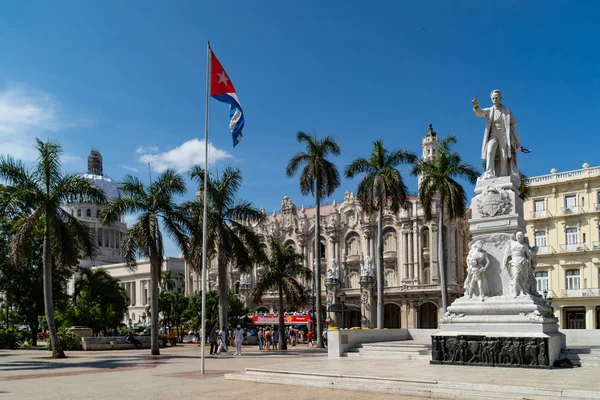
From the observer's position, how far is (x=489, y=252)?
61.8 feet

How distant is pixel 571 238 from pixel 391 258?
1988cm

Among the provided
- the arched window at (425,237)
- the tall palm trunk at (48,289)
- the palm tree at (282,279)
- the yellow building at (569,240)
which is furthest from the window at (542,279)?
the tall palm trunk at (48,289)

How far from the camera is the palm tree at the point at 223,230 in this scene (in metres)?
32.9

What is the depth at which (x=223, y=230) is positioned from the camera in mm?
33469

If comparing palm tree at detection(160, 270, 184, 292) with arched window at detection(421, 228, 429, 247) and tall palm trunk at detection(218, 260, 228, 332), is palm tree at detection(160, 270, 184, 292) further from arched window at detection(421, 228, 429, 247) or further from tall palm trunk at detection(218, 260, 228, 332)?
tall palm trunk at detection(218, 260, 228, 332)

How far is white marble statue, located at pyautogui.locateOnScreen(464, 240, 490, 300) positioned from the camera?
18516 mm

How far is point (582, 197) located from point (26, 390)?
161 ft

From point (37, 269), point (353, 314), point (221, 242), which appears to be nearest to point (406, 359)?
point (221, 242)

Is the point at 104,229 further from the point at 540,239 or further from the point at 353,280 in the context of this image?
the point at 540,239

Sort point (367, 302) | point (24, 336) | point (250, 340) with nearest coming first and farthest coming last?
point (24, 336)
point (250, 340)
point (367, 302)

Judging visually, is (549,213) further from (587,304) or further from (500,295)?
(500,295)

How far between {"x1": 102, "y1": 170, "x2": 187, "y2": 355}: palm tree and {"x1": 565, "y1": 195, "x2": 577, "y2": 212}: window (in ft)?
118

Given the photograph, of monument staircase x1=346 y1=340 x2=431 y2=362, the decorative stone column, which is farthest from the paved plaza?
the decorative stone column

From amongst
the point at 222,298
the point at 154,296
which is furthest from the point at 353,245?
the point at 154,296
